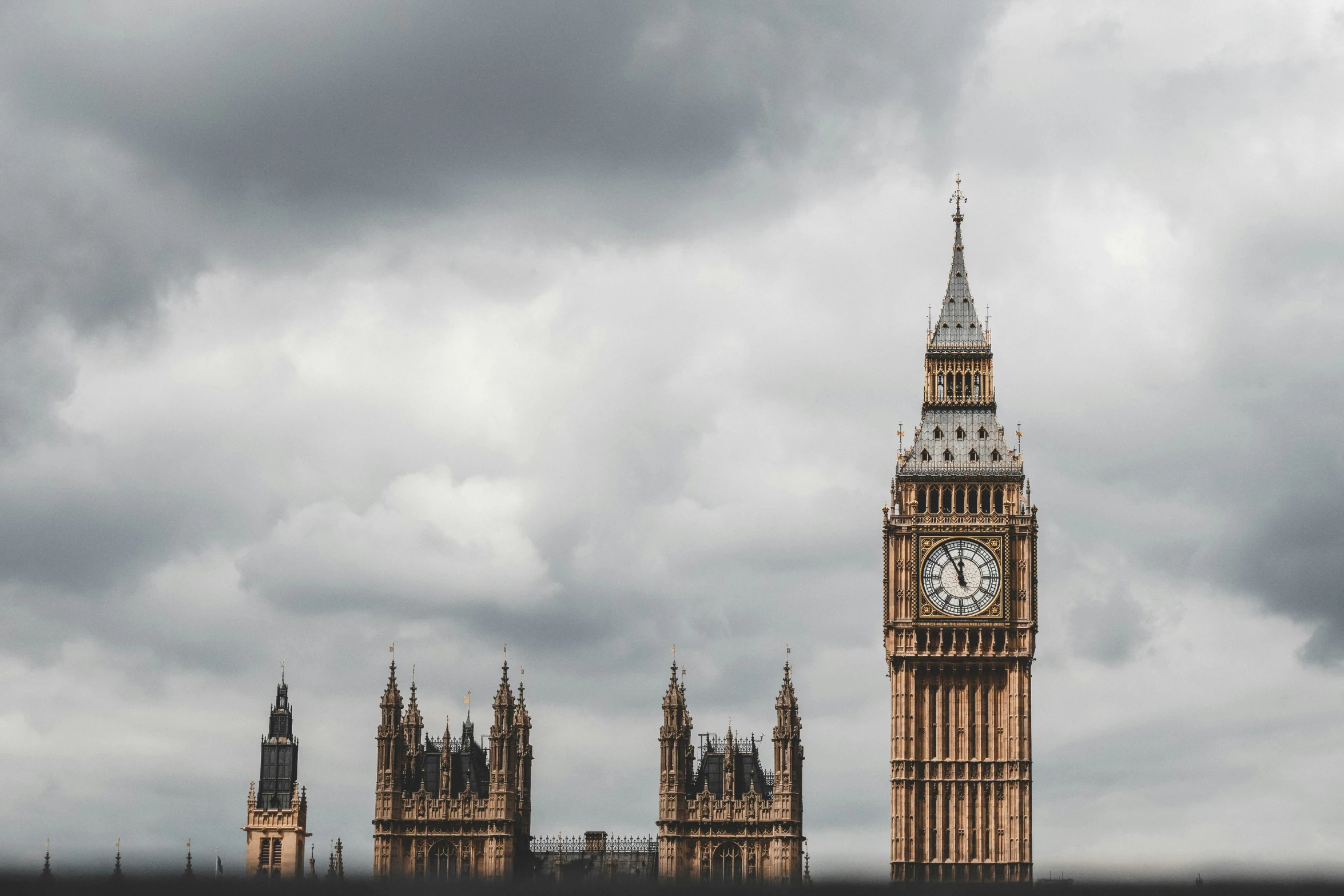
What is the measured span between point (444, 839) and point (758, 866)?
1751 cm

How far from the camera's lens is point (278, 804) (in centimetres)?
15062

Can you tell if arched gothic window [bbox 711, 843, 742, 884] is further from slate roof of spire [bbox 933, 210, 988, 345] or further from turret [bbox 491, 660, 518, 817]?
slate roof of spire [bbox 933, 210, 988, 345]

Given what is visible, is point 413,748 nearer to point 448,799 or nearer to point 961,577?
point 448,799

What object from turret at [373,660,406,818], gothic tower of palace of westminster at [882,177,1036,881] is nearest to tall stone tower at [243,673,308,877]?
turret at [373,660,406,818]

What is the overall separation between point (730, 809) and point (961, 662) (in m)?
17.1

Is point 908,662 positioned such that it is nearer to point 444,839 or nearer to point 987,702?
point 987,702

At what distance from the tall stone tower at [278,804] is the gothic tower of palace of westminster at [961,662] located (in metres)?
35.0

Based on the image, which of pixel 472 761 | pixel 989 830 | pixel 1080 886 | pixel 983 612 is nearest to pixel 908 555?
pixel 983 612

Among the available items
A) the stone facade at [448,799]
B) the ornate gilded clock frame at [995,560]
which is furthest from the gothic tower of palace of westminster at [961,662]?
the stone facade at [448,799]

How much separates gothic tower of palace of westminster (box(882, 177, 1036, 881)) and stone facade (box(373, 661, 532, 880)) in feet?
71.9

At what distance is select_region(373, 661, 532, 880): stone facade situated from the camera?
139500 mm

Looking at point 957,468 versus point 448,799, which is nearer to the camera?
point 448,799

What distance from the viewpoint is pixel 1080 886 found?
4336 inches

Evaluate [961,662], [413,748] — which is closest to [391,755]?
[413,748]
